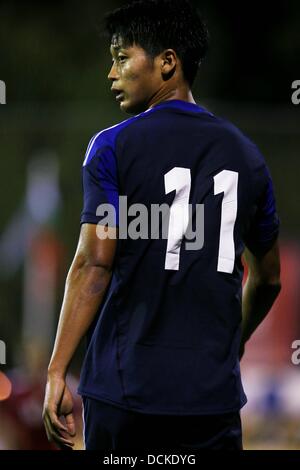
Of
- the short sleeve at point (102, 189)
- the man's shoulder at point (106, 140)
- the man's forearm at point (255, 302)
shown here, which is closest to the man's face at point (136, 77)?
the man's shoulder at point (106, 140)

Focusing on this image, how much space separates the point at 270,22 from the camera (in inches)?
789

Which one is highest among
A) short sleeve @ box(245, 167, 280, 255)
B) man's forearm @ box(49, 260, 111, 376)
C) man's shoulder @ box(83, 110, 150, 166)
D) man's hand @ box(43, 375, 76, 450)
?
man's shoulder @ box(83, 110, 150, 166)

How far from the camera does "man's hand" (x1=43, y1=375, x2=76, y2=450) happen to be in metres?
2.94

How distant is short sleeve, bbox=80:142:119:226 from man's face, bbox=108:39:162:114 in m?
0.24

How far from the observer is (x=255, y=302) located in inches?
139

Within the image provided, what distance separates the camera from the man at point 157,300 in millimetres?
2990

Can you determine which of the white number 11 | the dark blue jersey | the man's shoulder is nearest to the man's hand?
the dark blue jersey

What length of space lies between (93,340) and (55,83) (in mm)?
14408

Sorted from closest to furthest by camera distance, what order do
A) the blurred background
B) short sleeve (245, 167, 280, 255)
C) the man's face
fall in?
the man's face
short sleeve (245, 167, 280, 255)
the blurred background

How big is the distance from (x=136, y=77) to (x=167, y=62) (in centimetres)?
11

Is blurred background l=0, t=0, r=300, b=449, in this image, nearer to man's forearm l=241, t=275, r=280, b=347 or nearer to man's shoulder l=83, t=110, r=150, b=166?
man's forearm l=241, t=275, r=280, b=347

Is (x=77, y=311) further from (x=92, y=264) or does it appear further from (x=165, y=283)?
(x=165, y=283)
